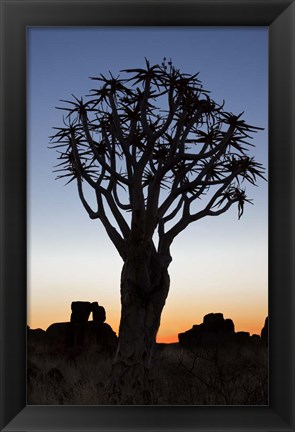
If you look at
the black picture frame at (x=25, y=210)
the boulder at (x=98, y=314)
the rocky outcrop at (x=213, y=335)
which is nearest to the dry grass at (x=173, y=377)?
the rocky outcrop at (x=213, y=335)

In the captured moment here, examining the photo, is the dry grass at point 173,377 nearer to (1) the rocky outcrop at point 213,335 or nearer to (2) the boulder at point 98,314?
(1) the rocky outcrop at point 213,335

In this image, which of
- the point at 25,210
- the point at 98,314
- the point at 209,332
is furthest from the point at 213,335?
the point at 25,210

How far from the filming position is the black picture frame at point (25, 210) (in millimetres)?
2469

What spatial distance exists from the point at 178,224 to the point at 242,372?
0.90 metres

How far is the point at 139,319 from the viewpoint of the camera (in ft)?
11.3

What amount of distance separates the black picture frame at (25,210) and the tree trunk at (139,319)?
32.0 inches

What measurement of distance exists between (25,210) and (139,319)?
1242mm

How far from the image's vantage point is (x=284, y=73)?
99.7 inches

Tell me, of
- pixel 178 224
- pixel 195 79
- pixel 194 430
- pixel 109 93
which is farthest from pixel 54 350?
pixel 195 79

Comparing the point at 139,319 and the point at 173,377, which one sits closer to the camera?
the point at 173,377

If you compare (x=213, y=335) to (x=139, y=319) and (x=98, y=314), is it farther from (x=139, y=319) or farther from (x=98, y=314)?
(x=98, y=314)

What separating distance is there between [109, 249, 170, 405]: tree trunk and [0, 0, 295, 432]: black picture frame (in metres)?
0.81

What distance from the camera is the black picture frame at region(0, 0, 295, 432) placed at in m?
2.47

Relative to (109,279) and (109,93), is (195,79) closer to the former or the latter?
(109,93)
